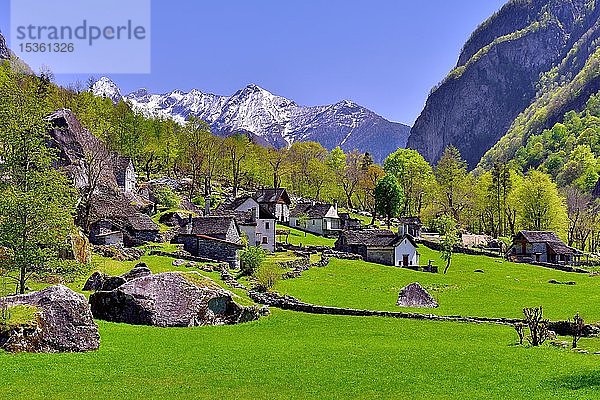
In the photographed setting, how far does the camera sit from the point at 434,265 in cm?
8256

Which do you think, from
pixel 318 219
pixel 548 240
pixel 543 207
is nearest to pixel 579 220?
pixel 543 207

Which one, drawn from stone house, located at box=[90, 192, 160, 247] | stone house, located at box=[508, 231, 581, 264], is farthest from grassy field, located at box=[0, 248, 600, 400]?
stone house, located at box=[508, 231, 581, 264]

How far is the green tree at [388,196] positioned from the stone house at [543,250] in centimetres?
2651

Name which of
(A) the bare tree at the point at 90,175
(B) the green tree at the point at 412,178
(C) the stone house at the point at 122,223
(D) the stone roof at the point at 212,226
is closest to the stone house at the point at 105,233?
(C) the stone house at the point at 122,223

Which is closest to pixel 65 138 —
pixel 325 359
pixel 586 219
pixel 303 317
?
pixel 303 317

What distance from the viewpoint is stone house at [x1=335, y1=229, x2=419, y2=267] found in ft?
272

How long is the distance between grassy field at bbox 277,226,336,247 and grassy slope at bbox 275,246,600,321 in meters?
15.8

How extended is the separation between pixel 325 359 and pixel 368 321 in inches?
598

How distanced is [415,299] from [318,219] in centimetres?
6197

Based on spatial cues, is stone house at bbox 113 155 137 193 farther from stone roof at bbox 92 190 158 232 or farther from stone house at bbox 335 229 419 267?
stone house at bbox 335 229 419 267

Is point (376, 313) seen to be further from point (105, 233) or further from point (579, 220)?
point (579, 220)

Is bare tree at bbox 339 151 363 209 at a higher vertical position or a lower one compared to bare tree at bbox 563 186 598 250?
higher

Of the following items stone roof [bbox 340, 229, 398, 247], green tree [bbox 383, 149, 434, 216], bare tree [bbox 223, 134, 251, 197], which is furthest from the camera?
green tree [bbox 383, 149, 434, 216]

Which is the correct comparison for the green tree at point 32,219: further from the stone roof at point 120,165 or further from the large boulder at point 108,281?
the stone roof at point 120,165
